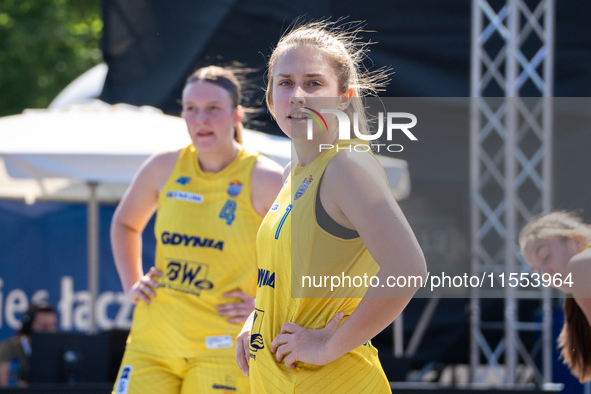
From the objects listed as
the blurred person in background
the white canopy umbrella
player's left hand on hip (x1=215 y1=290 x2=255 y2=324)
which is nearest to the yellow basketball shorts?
player's left hand on hip (x1=215 y1=290 x2=255 y2=324)

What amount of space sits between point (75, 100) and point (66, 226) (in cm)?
212

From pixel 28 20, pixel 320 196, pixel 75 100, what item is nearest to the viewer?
pixel 320 196

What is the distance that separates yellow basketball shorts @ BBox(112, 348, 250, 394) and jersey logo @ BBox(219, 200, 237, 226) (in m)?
0.51

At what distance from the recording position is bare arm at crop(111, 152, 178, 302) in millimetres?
2816

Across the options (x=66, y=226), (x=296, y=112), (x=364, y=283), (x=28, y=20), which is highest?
(x=28, y=20)

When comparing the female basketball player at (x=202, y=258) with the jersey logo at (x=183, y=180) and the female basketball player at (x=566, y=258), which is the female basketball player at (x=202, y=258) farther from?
the female basketball player at (x=566, y=258)

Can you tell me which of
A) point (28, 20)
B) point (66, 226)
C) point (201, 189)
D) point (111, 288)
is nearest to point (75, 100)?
point (66, 226)

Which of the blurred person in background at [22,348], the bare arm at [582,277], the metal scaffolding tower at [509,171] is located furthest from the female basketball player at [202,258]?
the metal scaffolding tower at [509,171]

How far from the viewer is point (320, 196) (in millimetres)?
1553

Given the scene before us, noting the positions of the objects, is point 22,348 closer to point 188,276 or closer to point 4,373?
point 4,373

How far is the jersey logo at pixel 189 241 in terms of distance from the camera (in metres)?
2.55

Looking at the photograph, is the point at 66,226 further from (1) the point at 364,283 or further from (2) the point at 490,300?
(1) the point at 364,283

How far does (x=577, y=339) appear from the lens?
2.55 m

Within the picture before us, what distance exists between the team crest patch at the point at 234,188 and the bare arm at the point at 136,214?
0.33 metres
